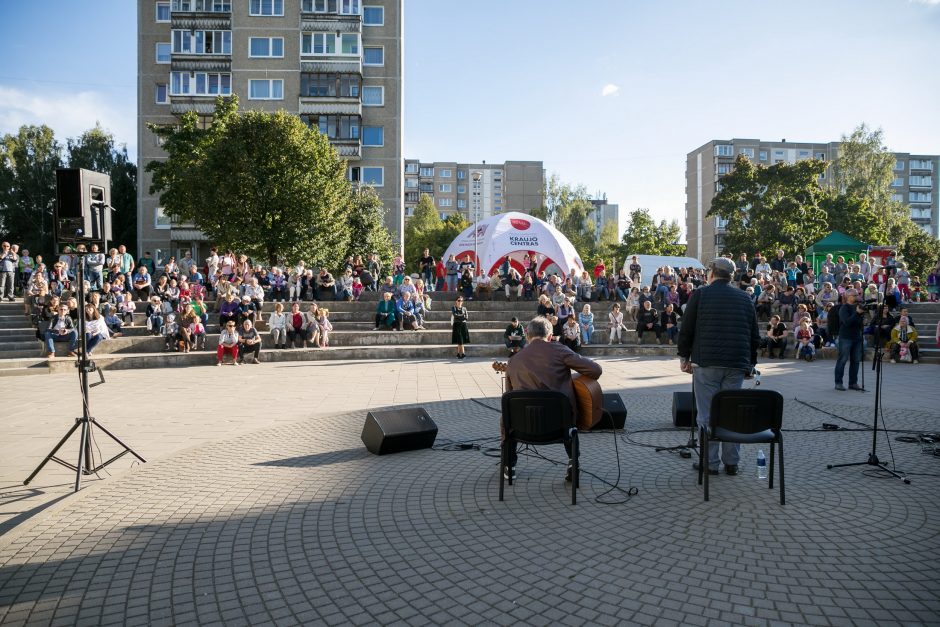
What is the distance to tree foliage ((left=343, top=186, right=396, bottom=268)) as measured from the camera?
1467 inches

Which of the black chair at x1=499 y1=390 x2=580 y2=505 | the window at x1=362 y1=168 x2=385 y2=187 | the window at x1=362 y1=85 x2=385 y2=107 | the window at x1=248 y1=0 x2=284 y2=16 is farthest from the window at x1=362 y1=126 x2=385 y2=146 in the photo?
the black chair at x1=499 y1=390 x2=580 y2=505

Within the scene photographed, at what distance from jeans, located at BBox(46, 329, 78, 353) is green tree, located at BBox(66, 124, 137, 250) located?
37504 mm

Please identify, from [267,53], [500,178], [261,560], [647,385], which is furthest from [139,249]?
[500,178]

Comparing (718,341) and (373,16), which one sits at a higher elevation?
(373,16)

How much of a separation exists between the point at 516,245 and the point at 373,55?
2521cm

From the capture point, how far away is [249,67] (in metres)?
44.8

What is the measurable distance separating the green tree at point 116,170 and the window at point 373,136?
21640mm

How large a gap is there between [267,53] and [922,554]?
49959 mm

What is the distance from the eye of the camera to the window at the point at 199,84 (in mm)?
43656

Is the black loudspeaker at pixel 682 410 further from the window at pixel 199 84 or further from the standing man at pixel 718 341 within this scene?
the window at pixel 199 84

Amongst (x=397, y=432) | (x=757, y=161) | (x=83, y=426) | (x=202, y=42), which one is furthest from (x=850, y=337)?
(x=757, y=161)

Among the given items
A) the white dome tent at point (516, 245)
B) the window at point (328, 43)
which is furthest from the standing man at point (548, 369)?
the window at point (328, 43)

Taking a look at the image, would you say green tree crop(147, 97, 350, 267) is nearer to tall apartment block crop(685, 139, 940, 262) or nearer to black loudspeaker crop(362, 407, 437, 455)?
black loudspeaker crop(362, 407, 437, 455)

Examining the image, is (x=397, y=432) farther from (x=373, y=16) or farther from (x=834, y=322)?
(x=373, y=16)
